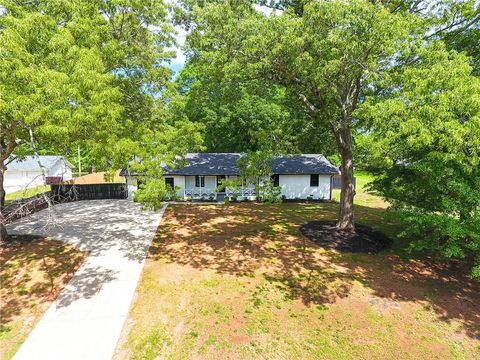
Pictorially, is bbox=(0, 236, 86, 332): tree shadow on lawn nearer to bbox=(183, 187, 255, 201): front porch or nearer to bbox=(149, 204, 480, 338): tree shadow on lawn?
bbox=(149, 204, 480, 338): tree shadow on lawn

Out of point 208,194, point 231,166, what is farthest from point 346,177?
point 208,194

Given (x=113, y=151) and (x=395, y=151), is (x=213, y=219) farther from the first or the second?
(x=395, y=151)

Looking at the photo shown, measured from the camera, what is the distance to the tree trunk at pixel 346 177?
1383 cm

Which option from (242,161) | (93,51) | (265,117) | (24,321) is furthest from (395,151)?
(265,117)

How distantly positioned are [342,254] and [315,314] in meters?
4.48

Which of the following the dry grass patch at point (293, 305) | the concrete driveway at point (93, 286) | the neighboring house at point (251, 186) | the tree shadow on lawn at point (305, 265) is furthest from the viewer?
the neighboring house at point (251, 186)

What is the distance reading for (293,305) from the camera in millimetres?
8562

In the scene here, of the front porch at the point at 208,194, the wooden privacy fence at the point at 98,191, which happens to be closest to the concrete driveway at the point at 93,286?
the wooden privacy fence at the point at 98,191

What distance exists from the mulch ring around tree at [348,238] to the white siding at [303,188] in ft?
30.3

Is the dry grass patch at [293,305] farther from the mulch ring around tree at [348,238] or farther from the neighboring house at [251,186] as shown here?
the neighboring house at [251,186]

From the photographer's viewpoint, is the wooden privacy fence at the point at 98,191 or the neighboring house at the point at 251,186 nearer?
the wooden privacy fence at the point at 98,191

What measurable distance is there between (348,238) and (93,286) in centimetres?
1087

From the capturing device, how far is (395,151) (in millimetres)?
9125

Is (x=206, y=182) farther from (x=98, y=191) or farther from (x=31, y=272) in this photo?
(x=31, y=272)
